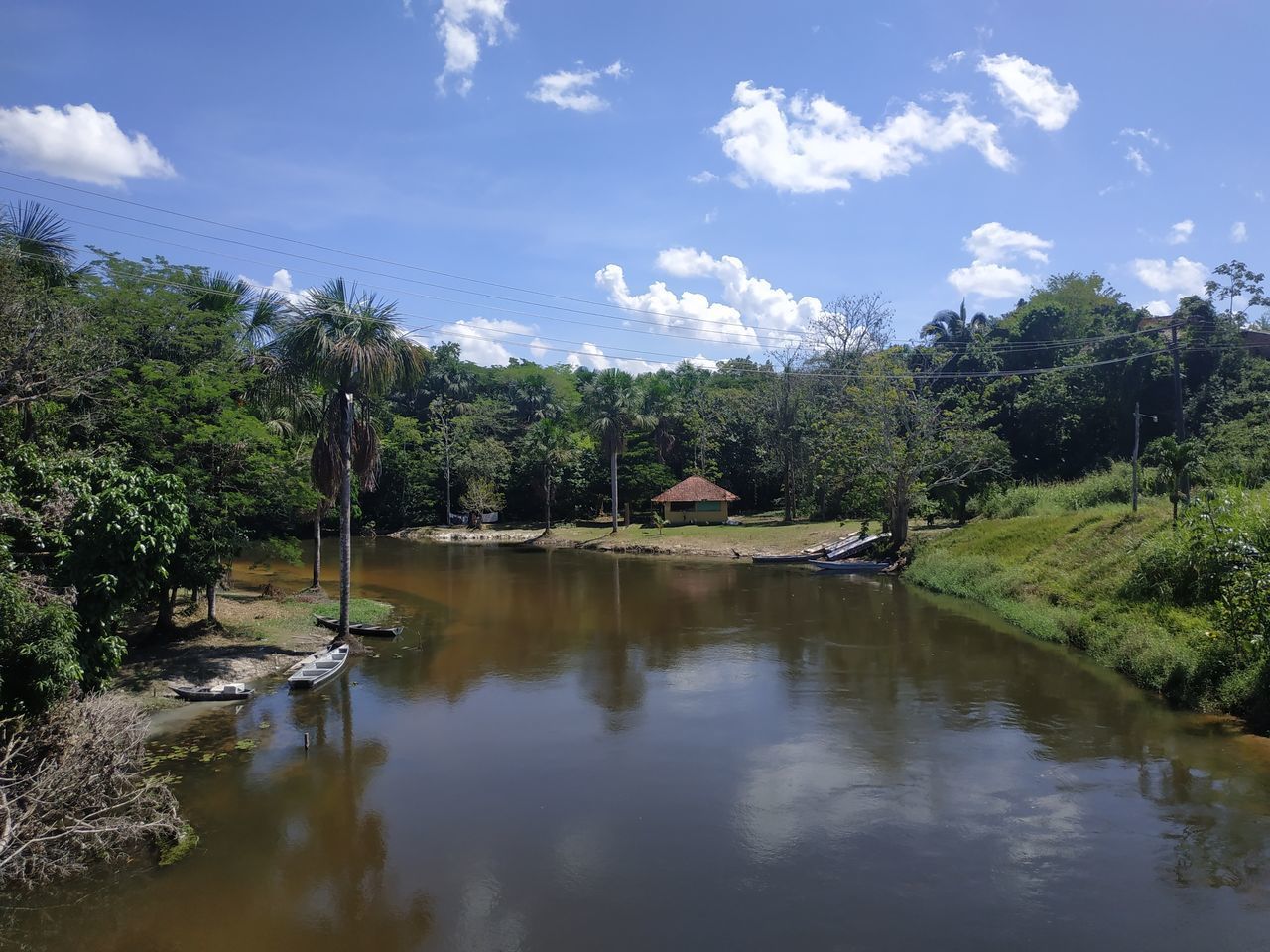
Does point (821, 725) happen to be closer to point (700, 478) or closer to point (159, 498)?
point (159, 498)

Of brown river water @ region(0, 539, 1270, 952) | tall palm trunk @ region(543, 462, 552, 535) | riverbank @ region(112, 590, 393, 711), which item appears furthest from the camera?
tall palm trunk @ region(543, 462, 552, 535)

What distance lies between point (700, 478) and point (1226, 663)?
38702 mm

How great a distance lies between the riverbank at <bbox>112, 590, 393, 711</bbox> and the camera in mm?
16578

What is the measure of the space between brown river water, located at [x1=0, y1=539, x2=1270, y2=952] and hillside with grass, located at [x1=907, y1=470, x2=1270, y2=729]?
3.24 feet

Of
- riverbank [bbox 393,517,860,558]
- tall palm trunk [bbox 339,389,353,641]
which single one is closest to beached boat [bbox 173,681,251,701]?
tall palm trunk [bbox 339,389,353,641]

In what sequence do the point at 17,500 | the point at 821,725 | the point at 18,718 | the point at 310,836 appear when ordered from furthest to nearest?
the point at 821,725
the point at 17,500
the point at 310,836
the point at 18,718

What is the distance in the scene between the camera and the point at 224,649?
1898cm

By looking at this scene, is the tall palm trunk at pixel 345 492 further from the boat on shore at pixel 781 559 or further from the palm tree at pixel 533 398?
the palm tree at pixel 533 398

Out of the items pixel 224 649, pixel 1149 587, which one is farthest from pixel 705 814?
pixel 1149 587

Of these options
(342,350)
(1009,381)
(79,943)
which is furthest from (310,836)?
(1009,381)

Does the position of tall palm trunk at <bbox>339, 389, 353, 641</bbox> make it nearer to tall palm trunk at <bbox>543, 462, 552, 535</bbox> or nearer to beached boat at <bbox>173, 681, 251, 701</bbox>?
beached boat at <bbox>173, 681, 251, 701</bbox>

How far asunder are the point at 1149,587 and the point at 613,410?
33.4 m

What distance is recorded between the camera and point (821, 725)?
50.4 feet

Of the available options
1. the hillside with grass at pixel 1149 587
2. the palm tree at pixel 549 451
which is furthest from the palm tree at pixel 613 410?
the hillside with grass at pixel 1149 587
